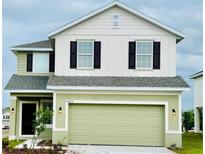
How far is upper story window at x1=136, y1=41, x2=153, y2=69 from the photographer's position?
22188 mm

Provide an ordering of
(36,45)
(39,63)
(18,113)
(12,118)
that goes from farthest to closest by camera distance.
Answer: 1. (36,45)
2. (39,63)
3. (18,113)
4. (12,118)

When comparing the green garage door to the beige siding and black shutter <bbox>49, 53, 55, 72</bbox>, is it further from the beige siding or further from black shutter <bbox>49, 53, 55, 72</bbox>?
black shutter <bbox>49, 53, 55, 72</bbox>

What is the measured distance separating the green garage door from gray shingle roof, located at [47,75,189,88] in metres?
1.13

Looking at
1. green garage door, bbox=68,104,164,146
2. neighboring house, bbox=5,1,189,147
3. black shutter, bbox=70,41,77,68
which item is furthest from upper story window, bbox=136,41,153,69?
black shutter, bbox=70,41,77,68

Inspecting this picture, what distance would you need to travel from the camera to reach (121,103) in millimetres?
21156

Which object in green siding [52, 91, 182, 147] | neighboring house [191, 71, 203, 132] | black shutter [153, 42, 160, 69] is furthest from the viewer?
neighboring house [191, 71, 203, 132]

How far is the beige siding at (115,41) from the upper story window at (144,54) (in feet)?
0.85

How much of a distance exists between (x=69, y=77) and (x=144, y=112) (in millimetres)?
4189

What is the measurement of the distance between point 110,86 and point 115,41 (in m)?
2.79

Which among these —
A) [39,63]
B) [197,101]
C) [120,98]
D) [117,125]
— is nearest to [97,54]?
[120,98]

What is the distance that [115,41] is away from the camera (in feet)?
73.2

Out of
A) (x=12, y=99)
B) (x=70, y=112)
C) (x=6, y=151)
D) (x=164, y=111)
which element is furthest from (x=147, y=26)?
(x=6, y=151)

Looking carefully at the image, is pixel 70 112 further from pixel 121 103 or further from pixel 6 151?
pixel 6 151

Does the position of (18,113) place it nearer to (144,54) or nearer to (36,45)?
(36,45)
